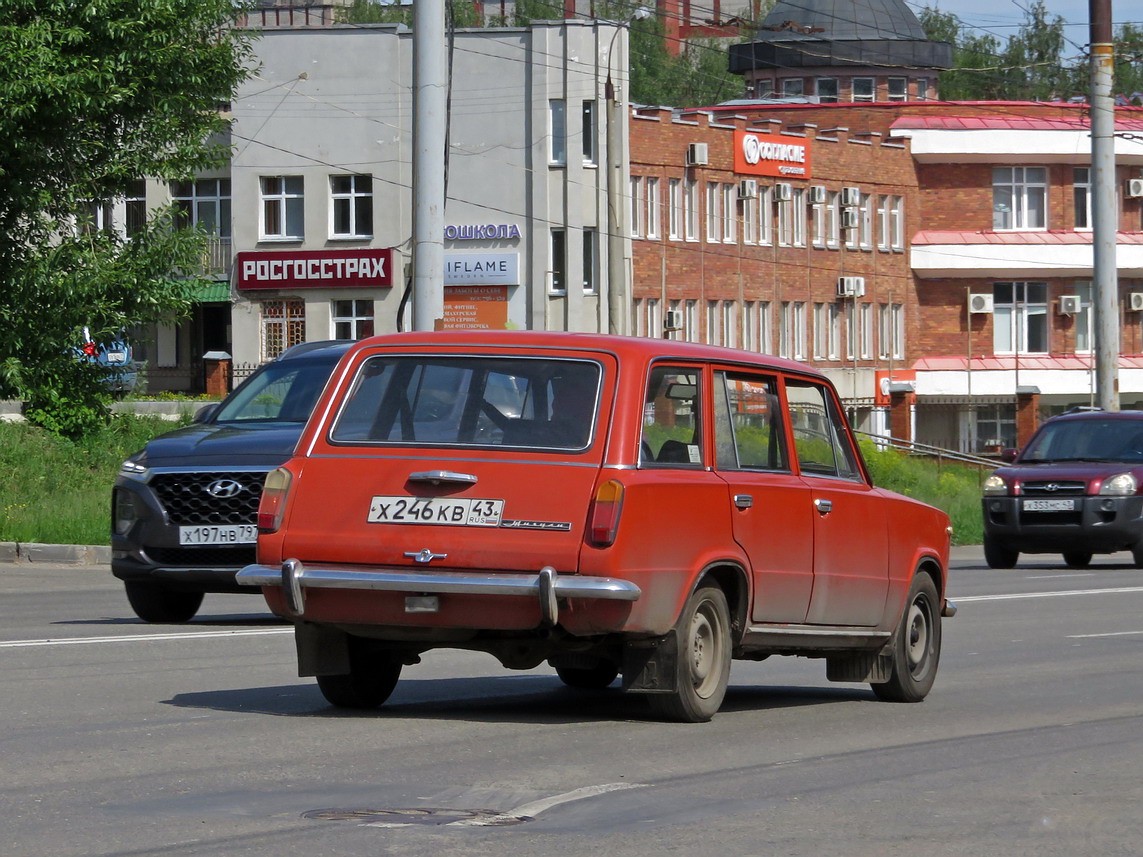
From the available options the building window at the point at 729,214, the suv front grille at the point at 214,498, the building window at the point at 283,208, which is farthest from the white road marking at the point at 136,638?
the building window at the point at 729,214

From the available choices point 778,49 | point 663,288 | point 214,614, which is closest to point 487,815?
point 214,614

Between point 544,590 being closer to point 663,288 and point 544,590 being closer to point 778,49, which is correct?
point 663,288

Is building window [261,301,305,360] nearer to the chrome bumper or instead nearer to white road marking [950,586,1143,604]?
white road marking [950,586,1143,604]

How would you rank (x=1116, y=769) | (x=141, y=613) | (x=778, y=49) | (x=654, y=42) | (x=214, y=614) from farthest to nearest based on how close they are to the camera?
(x=654, y=42) → (x=778, y=49) → (x=214, y=614) → (x=141, y=613) → (x=1116, y=769)

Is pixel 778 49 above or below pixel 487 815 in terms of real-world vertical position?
above

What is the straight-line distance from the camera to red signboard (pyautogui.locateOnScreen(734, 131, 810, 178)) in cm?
7106

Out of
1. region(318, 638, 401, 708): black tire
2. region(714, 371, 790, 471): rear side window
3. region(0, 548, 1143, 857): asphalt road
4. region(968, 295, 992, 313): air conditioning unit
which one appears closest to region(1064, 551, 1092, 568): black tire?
region(0, 548, 1143, 857): asphalt road

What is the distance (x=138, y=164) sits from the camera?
3073 cm

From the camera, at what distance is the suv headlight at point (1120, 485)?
24.8 meters

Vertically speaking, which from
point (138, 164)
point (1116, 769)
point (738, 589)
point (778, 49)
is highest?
point (778, 49)

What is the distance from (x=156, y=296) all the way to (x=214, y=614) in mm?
14948

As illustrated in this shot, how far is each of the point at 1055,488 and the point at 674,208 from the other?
43.1 m

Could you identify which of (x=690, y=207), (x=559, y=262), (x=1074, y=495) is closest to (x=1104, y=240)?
(x=1074, y=495)

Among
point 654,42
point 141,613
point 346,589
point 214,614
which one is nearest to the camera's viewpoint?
point 346,589
